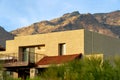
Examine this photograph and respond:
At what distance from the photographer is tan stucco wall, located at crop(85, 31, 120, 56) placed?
51.0 metres

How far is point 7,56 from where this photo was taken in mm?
54219

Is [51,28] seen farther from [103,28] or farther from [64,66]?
[64,66]

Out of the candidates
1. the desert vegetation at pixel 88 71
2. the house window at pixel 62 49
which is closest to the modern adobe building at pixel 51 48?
the house window at pixel 62 49

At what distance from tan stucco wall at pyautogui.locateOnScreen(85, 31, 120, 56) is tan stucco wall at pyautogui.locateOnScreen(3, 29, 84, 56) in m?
0.82

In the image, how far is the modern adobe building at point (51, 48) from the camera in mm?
50844

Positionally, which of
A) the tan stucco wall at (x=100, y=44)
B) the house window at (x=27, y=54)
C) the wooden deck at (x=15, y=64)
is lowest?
the wooden deck at (x=15, y=64)

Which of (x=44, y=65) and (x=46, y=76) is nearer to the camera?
(x=46, y=76)

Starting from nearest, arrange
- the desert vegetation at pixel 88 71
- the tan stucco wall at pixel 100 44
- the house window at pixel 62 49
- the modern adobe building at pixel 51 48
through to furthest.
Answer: the desert vegetation at pixel 88 71, the modern adobe building at pixel 51 48, the tan stucco wall at pixel 100 44, the house window at pixel 62 49

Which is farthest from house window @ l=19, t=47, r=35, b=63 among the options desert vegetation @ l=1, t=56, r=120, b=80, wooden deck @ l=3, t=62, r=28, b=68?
desert vegetation @ l=1, t=56, r=120, b=80

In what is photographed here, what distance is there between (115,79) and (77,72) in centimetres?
414

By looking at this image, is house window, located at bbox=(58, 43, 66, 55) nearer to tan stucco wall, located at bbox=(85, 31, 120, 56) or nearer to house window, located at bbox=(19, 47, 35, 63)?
tan stucco wall, located at bbox=(85, 31, 120, 56)

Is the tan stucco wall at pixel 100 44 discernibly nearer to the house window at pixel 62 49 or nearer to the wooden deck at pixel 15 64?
the house window at pixel 62 49

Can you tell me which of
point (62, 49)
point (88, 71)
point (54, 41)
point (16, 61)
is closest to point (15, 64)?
point (16, 61)

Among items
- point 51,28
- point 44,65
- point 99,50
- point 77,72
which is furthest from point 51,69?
point 51,28
